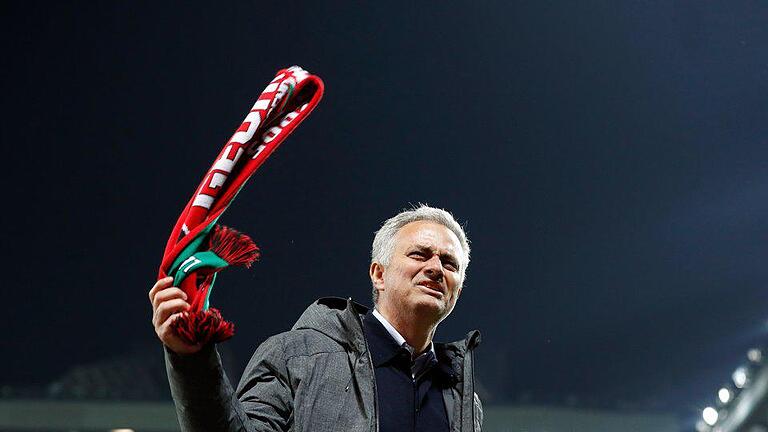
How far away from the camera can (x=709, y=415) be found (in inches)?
454

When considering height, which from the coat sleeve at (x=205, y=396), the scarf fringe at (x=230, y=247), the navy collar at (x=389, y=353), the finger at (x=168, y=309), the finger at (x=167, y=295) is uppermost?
the scarf fringe at (x=230, y=247)

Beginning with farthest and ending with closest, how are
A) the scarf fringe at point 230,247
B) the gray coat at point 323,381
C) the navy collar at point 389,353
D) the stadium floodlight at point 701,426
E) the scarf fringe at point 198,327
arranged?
the stadium floodlight at point 701,426, the navy collar at point 389,353, the gray coat at point 323,381, the scarf fringe at point 230,247, the scarf fringe at point 198,327

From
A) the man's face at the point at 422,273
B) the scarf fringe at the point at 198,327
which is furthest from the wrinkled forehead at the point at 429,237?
the scarf fringe at the point at 198,327

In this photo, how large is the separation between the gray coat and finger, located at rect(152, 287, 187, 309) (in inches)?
9.9

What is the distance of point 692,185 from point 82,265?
30.0 feet

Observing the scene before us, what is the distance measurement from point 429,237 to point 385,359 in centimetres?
35

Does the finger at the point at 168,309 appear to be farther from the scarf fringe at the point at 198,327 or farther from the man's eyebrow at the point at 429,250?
the man's eyebrow at the point at 429,250

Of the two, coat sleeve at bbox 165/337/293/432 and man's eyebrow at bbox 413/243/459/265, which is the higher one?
man's eyebrow at bbox 413/243/459/265

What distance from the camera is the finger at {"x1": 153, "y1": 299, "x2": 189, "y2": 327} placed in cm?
167

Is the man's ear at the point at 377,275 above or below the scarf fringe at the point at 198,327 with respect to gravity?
above

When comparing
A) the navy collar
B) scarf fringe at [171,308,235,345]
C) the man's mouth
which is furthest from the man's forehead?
scarf fringe at [171,308,235,345]

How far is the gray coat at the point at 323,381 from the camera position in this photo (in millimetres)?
2051

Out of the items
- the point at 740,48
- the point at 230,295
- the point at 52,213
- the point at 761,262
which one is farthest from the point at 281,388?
the point at 761,262

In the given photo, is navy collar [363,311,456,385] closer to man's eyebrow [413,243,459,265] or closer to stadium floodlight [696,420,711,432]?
man's eyebrow [413,243,459,265]
